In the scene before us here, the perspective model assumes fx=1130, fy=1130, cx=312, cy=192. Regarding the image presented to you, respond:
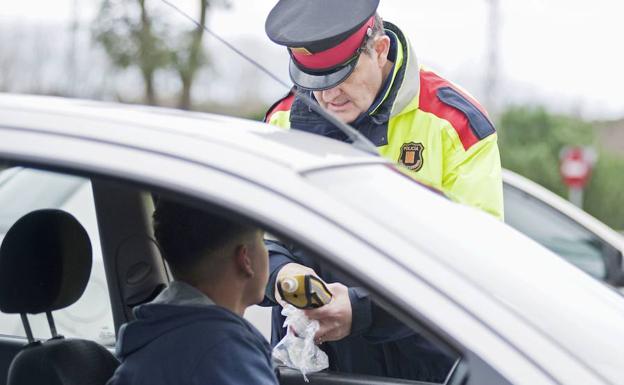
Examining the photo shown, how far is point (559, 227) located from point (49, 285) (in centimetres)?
265

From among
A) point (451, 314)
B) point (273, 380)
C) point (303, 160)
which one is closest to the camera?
point (451, 314)

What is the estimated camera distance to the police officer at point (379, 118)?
8.74 feet

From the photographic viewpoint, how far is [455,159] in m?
2.74

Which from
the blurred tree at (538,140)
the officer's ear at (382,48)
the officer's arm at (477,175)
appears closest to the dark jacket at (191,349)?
the officer's arm at (477,175)

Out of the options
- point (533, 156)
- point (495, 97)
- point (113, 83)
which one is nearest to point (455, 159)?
point (113, 83)

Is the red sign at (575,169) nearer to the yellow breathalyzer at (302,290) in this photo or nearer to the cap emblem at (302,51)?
the cap emblem at (302,51)

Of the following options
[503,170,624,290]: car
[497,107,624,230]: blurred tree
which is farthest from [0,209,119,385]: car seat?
[497,107,624,230]: blurred tree

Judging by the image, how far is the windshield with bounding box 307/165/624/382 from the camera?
154 centimetres

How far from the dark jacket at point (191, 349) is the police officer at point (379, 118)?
1.99ft

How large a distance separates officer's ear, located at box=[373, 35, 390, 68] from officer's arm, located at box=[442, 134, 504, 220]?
0.95ft

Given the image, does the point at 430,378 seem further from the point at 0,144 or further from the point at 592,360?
the point at 0,144

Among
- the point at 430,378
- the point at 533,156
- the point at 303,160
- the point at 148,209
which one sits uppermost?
the point at 303,160

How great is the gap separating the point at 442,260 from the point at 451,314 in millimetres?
85

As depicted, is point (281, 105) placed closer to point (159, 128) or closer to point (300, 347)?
point (300, 347)
